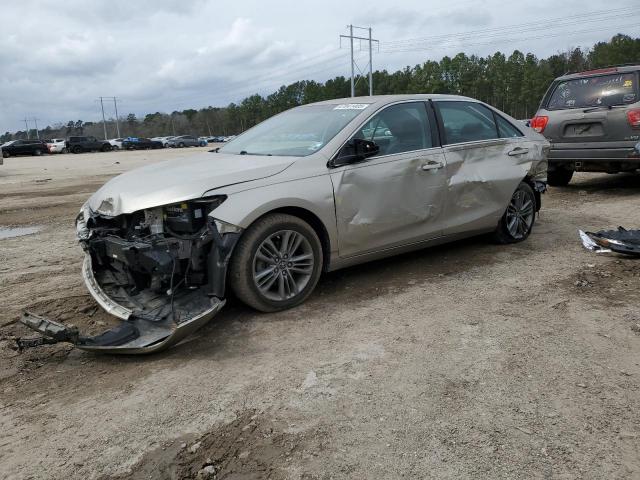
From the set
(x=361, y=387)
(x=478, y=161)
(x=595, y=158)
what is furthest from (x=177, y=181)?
(x=595, y=158)

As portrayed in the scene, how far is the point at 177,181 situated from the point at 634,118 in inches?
283

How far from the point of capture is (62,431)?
2.80m

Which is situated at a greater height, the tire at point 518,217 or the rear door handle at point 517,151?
the rear door handle at point 517,151

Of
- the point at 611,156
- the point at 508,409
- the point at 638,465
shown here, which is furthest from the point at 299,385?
the point at 611,156

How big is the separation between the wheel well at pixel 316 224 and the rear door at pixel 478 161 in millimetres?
1423

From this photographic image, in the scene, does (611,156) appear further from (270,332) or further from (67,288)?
(67,288)

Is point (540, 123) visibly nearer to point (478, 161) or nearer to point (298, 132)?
point (478, 161)

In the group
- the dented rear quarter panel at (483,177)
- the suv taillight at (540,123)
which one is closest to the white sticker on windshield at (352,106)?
the dented rear quarter panel at (483,177)

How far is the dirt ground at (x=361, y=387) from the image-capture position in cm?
251

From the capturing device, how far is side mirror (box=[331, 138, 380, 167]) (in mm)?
4453

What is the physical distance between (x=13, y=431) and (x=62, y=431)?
0.26 metres

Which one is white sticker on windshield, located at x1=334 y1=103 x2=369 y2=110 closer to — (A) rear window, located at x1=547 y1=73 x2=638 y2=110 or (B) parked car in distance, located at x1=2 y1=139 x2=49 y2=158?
(A) rear window, located at x1=547 y1=73 x2=638 y2=110

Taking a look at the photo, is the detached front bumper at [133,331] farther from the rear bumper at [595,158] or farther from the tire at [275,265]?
the rear bumper at [595,158]

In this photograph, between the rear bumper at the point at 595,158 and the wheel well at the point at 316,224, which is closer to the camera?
the wheel well at the point at 316,224
